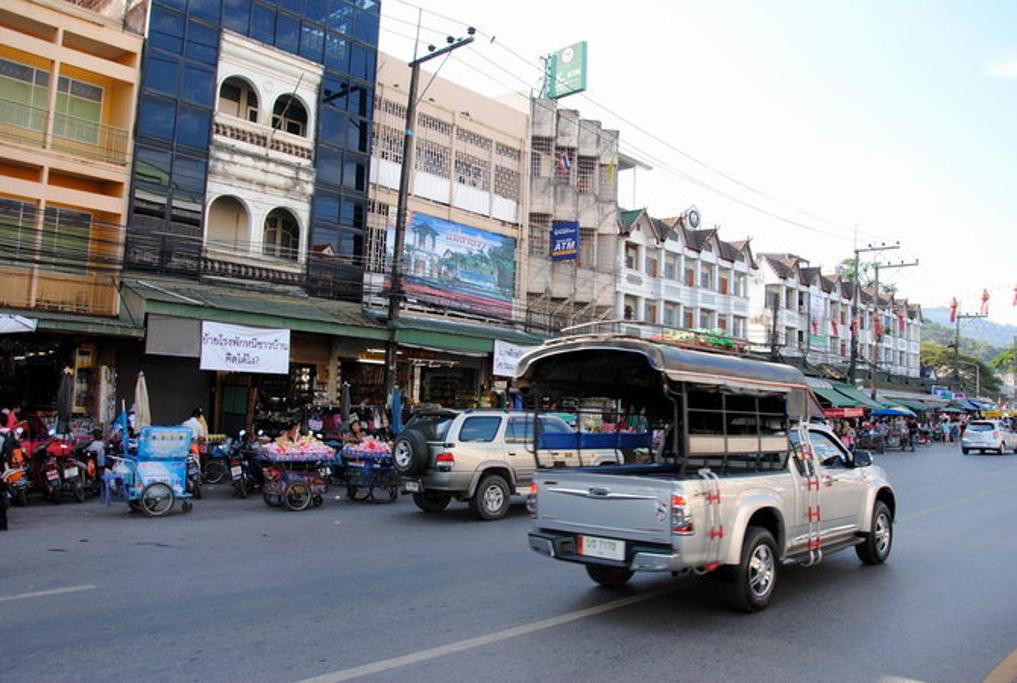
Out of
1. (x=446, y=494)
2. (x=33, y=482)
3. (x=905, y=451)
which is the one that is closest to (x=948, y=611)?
(x=446, y=494)

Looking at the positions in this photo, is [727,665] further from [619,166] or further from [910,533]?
[619,166]

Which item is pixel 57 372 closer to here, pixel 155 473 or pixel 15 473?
pixel 15 473

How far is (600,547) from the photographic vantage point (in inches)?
257

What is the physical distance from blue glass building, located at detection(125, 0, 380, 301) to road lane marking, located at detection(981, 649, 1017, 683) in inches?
726

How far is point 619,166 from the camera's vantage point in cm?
3691

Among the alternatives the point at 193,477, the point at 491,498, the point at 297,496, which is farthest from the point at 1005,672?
the point at 193,477

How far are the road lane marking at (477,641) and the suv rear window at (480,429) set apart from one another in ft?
19.0

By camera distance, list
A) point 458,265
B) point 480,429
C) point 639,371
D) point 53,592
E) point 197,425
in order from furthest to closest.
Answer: point 458,265 → point 197,425 → point 480,429 → point 639,371 → point 53,592

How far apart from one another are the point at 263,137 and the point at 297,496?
13.0 meters

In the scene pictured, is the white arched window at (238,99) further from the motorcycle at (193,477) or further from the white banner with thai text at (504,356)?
the motorcycle at (193,477)

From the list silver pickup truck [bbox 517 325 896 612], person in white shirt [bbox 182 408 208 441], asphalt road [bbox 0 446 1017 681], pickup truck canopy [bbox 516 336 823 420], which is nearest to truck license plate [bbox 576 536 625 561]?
silver pickup truck [bbox 517 325 896 612]

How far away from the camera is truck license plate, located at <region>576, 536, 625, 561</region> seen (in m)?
6.39

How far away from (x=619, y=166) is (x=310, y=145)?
58.5 ft

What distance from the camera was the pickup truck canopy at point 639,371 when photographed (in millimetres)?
6691
